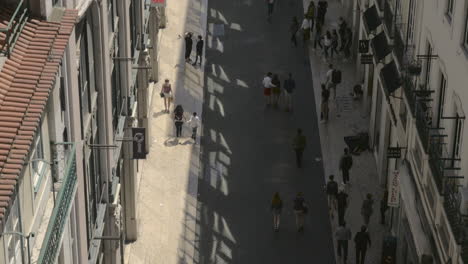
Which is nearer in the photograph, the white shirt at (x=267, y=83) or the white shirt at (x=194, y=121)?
the white shirt at (x=194, y=121)

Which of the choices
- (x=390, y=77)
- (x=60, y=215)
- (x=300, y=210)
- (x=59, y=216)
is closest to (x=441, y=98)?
(x=390, y=77)

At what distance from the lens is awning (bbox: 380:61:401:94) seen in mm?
45553

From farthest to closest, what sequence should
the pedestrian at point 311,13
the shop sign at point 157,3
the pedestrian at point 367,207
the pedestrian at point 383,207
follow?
the pedestrian at point 311,13 → the shop sign at point 157,3 → the pedestrian at point 383,207 → the pedestrian at point 367,207

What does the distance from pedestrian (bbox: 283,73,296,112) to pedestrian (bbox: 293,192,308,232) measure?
11724 millimetres

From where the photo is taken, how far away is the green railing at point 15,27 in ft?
76.0

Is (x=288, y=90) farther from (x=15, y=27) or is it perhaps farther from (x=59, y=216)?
(x=15, y=27)

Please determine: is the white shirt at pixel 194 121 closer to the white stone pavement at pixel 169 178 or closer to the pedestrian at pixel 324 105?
the white stone pavement at pixel 169 178

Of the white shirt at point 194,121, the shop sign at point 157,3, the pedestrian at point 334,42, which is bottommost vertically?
the white shirt at point 194,121

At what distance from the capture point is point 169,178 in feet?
172

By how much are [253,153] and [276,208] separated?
25.2 ft

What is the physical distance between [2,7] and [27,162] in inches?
138

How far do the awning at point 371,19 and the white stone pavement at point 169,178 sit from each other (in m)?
10.00

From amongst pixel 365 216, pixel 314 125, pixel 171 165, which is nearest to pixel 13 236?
pixel 365 216

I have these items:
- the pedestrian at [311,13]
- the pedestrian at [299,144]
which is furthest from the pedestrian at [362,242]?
the pedestrian at [311,13]
